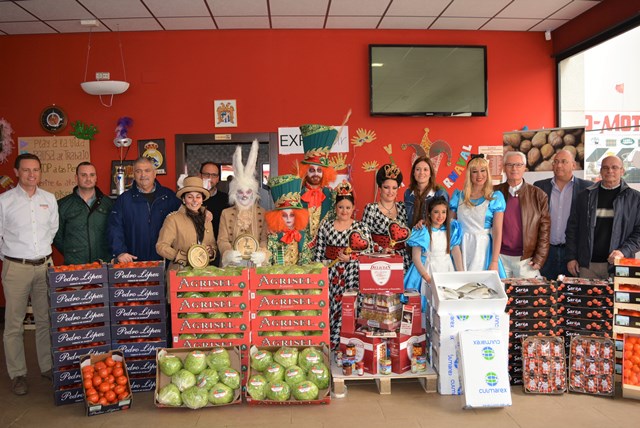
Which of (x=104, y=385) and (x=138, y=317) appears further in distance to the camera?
(x=138, y=317)

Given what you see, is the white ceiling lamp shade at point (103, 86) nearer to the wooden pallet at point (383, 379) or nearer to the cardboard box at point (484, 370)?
the wooden pallet at point (383, 379)

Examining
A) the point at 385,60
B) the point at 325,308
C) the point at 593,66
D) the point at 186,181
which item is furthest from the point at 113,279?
the point at 593,66

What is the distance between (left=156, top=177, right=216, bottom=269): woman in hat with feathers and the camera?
403 cm

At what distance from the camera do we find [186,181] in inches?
159

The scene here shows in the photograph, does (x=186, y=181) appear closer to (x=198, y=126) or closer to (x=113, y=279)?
(x=113, y=279)

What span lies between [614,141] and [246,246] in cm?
447

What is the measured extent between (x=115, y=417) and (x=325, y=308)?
1601mm

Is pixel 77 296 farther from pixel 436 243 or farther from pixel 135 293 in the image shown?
pixel 436 243

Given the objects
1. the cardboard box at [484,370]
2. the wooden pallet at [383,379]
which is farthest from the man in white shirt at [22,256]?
the cardboard box at [484,370]

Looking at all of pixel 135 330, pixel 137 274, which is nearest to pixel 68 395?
pixel 135 330

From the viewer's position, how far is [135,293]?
375 cm

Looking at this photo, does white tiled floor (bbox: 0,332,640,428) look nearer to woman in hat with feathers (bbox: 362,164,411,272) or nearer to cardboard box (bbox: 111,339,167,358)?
cardboard box (bbox: 111,339,167,358)

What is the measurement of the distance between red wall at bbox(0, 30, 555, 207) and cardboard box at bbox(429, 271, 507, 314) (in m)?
2.69

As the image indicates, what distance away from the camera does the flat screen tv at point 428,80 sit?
616cm
